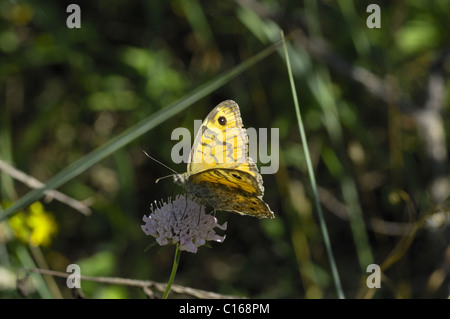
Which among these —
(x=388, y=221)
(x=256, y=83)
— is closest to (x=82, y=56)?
(x=256, y=83)

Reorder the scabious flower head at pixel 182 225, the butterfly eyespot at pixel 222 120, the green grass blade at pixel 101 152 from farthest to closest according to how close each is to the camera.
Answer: the butterfly eyespot at pixel 222 120
the scabious flower head at pixel 182 225
the green grass blade at pixel 101 152

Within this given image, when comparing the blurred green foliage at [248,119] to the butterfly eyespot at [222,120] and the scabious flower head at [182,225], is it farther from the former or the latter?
the scabious flower head at [182,225]

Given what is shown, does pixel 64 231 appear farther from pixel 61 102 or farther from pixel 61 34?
pixel 61 34

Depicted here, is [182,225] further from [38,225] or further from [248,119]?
[248,119]

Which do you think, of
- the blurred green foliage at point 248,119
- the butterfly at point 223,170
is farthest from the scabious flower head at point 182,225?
the blurred green foliage at point 248,119
